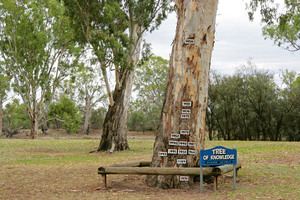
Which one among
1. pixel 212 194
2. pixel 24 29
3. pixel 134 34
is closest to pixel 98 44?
pixel 134 34

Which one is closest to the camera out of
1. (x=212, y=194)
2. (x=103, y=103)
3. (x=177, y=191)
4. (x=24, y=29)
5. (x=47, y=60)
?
(x=212, y=194)

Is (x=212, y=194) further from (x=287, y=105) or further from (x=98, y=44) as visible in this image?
(x=287, y=105)

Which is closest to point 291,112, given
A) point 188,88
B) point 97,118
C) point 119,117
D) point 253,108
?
point 253,108

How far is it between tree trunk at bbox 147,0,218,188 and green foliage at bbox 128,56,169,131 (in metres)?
34.1

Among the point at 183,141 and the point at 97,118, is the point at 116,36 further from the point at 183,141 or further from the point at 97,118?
the point at 97,118

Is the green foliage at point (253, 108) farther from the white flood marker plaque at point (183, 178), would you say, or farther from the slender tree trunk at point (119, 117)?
the white flood marker plaque at point (183, 178)

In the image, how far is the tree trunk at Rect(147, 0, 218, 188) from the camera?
641 centimetres

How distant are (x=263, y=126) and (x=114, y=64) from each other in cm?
2083

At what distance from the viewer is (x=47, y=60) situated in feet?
92.8

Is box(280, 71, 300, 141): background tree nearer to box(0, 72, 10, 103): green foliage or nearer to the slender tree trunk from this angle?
the slender tree trunk

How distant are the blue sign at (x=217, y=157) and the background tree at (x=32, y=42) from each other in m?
22.0

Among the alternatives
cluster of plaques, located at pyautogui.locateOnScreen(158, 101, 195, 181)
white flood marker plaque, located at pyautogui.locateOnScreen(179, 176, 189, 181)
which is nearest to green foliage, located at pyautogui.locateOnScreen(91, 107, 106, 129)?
cluster of plaques, located at pyautogui.locateOnScreen(158, 101, 195, 181)

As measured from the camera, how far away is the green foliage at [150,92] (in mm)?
41812

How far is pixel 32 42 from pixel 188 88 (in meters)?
23.1
